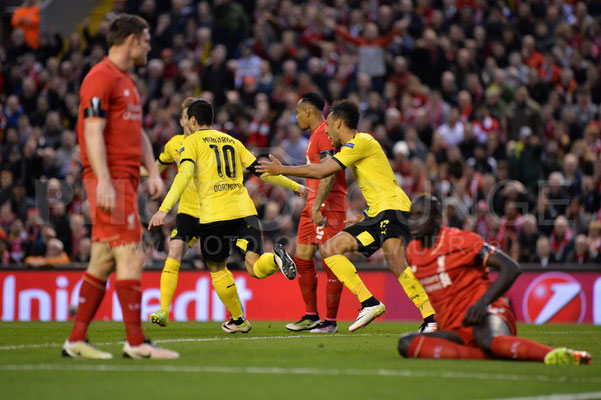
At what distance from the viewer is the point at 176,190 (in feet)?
30.2

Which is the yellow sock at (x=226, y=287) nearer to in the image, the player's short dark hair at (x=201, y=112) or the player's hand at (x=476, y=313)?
the player's short dark hair at (x=201, y=112)

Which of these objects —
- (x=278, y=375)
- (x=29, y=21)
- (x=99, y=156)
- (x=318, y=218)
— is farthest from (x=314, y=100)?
(x=29, y=21)

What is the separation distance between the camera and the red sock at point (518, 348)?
656cm

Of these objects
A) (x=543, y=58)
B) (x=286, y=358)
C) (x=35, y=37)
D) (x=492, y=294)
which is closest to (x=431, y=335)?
(x=492, y=294)

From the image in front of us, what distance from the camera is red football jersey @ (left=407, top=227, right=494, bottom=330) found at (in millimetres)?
6856

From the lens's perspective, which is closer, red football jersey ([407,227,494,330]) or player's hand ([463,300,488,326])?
player's hand ([463,300,488,326])

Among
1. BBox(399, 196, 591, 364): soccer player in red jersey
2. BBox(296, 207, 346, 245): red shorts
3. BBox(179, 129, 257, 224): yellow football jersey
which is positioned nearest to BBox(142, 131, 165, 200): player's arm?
BBox(399, 196, 591, 364): soccer player in red jersey

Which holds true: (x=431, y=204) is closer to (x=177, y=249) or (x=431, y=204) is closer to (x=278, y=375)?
(x=278, y=375)

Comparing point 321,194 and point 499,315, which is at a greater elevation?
point 321,194

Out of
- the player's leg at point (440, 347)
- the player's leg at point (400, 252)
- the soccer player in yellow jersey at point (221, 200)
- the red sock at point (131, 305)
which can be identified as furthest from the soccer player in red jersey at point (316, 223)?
the red sock at point (131, 305)

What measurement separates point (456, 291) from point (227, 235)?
3620mm

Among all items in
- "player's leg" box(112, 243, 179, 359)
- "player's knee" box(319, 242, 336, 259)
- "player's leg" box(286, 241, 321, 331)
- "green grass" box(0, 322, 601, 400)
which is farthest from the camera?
"player's leg" box(286, 241, 321, 331)

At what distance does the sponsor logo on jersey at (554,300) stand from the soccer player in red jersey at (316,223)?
5139 mm

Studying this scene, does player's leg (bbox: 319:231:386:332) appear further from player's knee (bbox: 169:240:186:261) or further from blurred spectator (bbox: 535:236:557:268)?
blurred spectator (bbox: 535:236:557:268)
